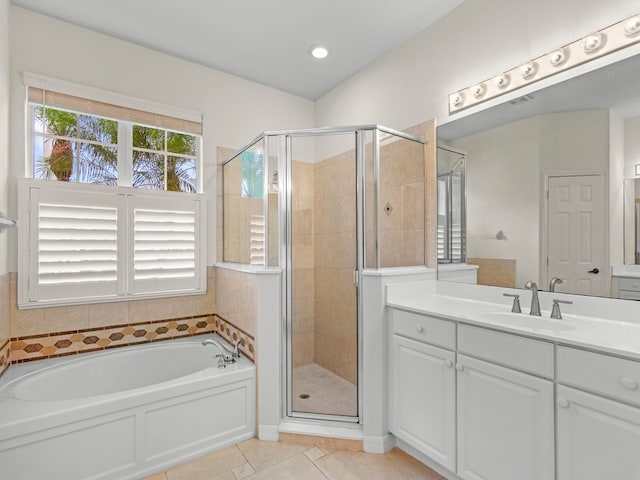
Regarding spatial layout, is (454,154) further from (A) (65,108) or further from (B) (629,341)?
(A) (65,108)

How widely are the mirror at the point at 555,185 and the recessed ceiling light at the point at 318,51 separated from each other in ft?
3.81

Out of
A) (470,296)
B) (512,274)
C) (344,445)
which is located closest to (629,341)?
(512,274)

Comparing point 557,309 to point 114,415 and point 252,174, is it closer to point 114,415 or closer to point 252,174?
point 252,174

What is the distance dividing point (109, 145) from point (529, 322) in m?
3.03

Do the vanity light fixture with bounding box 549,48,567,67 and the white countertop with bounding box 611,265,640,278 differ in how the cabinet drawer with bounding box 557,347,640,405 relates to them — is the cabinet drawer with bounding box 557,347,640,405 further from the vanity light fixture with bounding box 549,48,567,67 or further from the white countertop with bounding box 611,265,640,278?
the vanity light fixture with bounding box 549,48,567,67

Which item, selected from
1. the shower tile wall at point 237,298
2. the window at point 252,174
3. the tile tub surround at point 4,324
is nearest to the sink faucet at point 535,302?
the shower tile wall at point 237,298

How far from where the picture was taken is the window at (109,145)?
2.33 m

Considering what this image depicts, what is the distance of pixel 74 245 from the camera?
92.2 inches

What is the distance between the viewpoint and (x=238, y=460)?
1974mm

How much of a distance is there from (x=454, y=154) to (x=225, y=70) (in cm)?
213

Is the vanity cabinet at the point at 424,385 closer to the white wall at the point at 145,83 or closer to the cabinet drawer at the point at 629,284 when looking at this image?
the cabinet drawer at the point at 629,284

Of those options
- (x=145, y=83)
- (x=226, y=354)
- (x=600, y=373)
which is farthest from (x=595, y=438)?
(x=145, y=83)

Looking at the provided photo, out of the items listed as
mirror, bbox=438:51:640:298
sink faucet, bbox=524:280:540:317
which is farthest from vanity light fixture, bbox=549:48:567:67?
sink faucet, bbox=524:280:540:317

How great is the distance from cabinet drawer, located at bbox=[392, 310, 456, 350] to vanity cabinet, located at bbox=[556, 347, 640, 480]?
490mm
